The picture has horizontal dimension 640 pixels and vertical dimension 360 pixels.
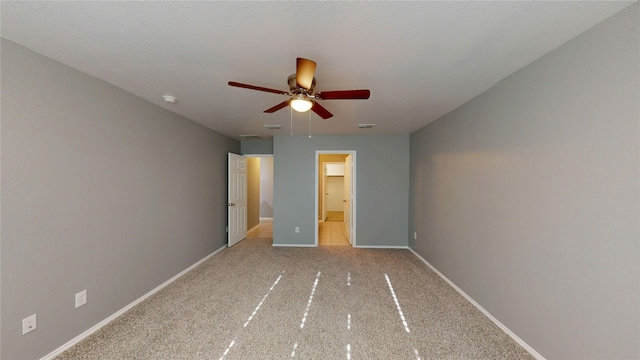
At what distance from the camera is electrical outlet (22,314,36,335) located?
4.87ft

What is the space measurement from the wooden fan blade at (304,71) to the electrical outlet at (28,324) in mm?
2520

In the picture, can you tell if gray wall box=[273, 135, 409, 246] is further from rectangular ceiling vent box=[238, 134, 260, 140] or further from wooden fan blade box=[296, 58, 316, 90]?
wooden fan blade box=[296, 58, 316, 90]

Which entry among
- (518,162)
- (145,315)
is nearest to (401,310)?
(518,162)

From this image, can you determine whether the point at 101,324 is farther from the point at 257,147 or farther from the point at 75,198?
the point at 257,147

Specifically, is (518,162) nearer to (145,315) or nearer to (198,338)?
(198,338)

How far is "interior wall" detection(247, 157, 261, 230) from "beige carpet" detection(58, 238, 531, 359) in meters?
2.51

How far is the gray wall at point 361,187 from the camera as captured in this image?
427cm

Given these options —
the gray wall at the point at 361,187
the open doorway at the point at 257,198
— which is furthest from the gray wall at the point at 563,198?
the open doorway at the point at 257,198

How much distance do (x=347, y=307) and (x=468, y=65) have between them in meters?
2.53

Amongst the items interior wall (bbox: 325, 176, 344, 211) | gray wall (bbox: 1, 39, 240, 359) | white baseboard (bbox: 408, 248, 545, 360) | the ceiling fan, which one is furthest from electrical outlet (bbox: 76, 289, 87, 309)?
interior wall (bbox: 325, 176, 344, 211)

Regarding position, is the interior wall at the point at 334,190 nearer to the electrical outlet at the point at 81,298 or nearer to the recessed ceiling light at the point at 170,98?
the recessed ceiling light at the point at 170,98

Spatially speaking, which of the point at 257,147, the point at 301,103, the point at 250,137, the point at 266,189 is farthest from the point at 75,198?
the point at 266,189

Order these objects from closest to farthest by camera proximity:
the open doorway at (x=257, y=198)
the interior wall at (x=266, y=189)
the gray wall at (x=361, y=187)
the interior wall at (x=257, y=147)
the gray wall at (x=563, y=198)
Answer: the gray wall at (x=563, y=198), the gray wall at (x=361, y=187), the interior wall at (x=257, y=147), the open doorway at (x=257, y=198), the interior wall at (x=266, y=189)

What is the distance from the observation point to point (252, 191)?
19.1 ft
